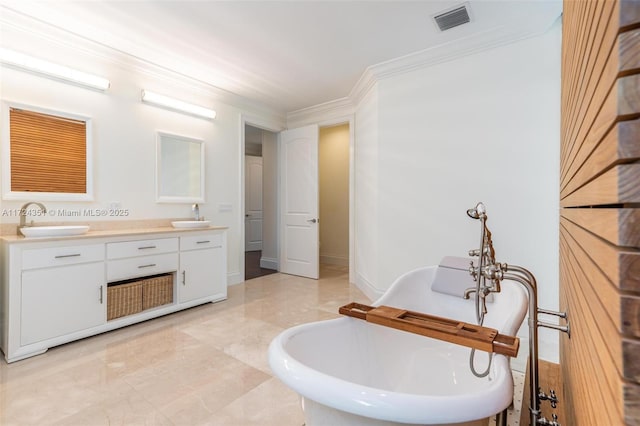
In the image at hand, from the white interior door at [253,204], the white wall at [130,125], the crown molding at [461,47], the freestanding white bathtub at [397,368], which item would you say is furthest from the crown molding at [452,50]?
the white interior door at [253,204]

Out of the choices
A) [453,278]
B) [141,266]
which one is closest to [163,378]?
[141,266]

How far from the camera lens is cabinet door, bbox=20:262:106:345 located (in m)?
2.14

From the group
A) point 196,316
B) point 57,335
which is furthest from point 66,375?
point 196,316

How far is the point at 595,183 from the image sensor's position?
0.52m

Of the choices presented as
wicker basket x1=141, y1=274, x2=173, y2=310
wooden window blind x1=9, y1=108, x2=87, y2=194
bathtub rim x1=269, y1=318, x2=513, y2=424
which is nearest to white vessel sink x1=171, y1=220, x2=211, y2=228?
wicker basket x1=141, y1=274, x2=173, y2=310

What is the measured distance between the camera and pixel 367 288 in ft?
12.0

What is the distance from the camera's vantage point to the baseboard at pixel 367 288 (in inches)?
132

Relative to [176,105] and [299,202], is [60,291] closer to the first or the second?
[176,105]

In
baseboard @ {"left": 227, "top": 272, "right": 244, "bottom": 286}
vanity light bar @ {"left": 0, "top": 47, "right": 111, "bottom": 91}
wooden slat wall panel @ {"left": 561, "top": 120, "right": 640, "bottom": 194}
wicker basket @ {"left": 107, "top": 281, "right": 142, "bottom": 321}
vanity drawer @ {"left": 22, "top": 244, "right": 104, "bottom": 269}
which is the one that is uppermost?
vanity light bar @ {"left": 0, "top": 47, "right": 111, "bottom": 91}

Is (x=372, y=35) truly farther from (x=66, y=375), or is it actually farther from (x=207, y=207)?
(x=66, y=375)

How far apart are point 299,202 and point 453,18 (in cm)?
295

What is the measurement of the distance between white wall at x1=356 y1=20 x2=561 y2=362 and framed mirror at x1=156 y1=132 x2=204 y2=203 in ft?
7.06

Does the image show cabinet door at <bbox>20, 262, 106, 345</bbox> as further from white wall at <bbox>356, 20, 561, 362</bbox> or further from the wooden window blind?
white wall at <bbox>356, 20, 561, 362</bbox>

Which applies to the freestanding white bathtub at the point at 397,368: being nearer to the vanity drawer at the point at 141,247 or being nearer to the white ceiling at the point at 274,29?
the white ceiling at the point at 274,29
